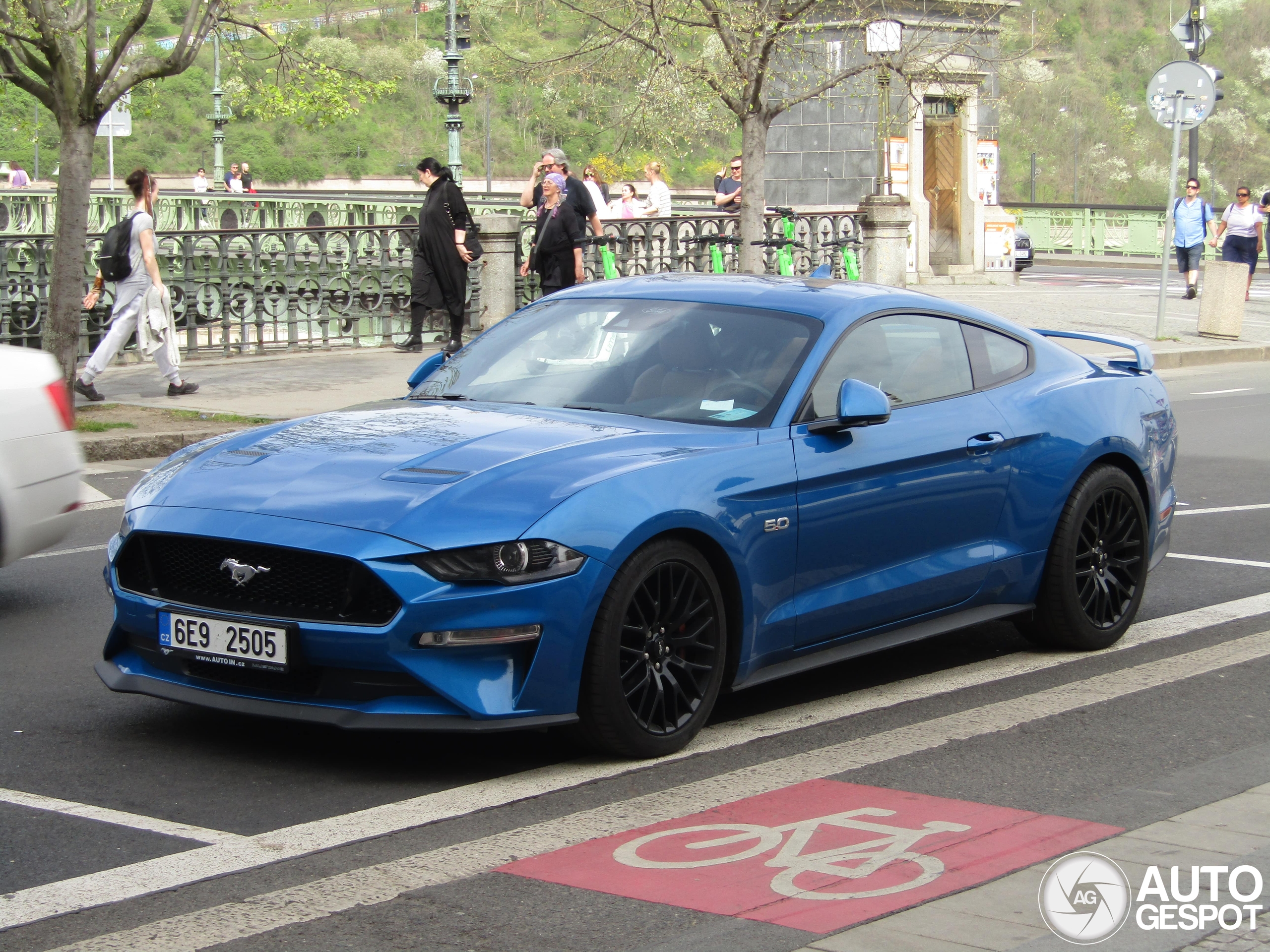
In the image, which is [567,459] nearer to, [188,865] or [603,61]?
[188,865]

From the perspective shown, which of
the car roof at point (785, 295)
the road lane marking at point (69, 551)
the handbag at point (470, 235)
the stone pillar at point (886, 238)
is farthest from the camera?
the stone pillar at point (886, 238)

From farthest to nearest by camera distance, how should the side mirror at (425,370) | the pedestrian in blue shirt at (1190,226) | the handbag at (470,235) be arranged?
the pedestrian in blue shirt at (1190,226) → the handbag at (470,235) → the side mirror at (425,370)

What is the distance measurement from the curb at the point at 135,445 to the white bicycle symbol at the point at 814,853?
27.8 ft

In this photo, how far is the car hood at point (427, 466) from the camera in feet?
16.1

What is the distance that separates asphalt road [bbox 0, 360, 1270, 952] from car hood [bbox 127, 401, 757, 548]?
79 cm

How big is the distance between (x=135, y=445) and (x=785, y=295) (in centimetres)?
768

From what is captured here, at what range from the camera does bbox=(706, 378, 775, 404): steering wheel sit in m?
5.87

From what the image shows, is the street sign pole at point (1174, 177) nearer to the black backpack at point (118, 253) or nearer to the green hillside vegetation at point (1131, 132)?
the black backpack at point (118, 253)

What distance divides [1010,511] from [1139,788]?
1634 mm

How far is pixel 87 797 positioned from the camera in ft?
16.0

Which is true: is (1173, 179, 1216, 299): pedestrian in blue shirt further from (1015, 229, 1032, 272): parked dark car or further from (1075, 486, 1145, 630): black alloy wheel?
(1075, 486, 1145, 630): black alloy wheel

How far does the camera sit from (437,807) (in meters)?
4.80

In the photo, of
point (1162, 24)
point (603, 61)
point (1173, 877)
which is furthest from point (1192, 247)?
point (1162, 24)

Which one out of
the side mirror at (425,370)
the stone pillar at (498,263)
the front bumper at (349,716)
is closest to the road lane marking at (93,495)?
the side mirror at (425,370)
